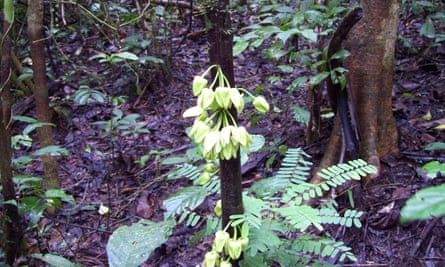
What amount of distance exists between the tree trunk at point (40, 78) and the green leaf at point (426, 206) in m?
2.92

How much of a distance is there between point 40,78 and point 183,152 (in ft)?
5.09

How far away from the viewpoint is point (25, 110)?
5031 millimetres

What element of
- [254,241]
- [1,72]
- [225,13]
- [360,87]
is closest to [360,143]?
[360,87]

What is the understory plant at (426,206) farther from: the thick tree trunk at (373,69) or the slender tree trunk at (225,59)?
the thick tree trunk at (373,69)

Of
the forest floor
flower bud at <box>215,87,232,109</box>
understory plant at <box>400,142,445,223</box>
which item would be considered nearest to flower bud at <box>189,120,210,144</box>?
flower bud at <box>215,87,232,109</box>

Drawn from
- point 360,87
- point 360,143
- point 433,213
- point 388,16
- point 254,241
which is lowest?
point 360,143

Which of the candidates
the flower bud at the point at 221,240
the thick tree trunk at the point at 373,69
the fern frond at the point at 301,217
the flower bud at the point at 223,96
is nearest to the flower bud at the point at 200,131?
the flower bud at the point at 223,96

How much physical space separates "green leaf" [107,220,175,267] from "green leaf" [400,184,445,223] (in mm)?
1367

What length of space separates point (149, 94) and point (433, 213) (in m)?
4.89

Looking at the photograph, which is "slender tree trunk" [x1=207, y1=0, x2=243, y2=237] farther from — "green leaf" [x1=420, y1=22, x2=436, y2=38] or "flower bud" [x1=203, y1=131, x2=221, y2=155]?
"green leaf" [x1=420, y1=22, x2=436, y2=38]

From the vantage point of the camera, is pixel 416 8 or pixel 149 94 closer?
pixel 416 8

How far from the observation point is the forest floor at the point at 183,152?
262 cm

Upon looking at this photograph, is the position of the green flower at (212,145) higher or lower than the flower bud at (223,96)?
lower

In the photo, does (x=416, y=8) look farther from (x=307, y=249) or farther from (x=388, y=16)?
(x=307, y=249)
